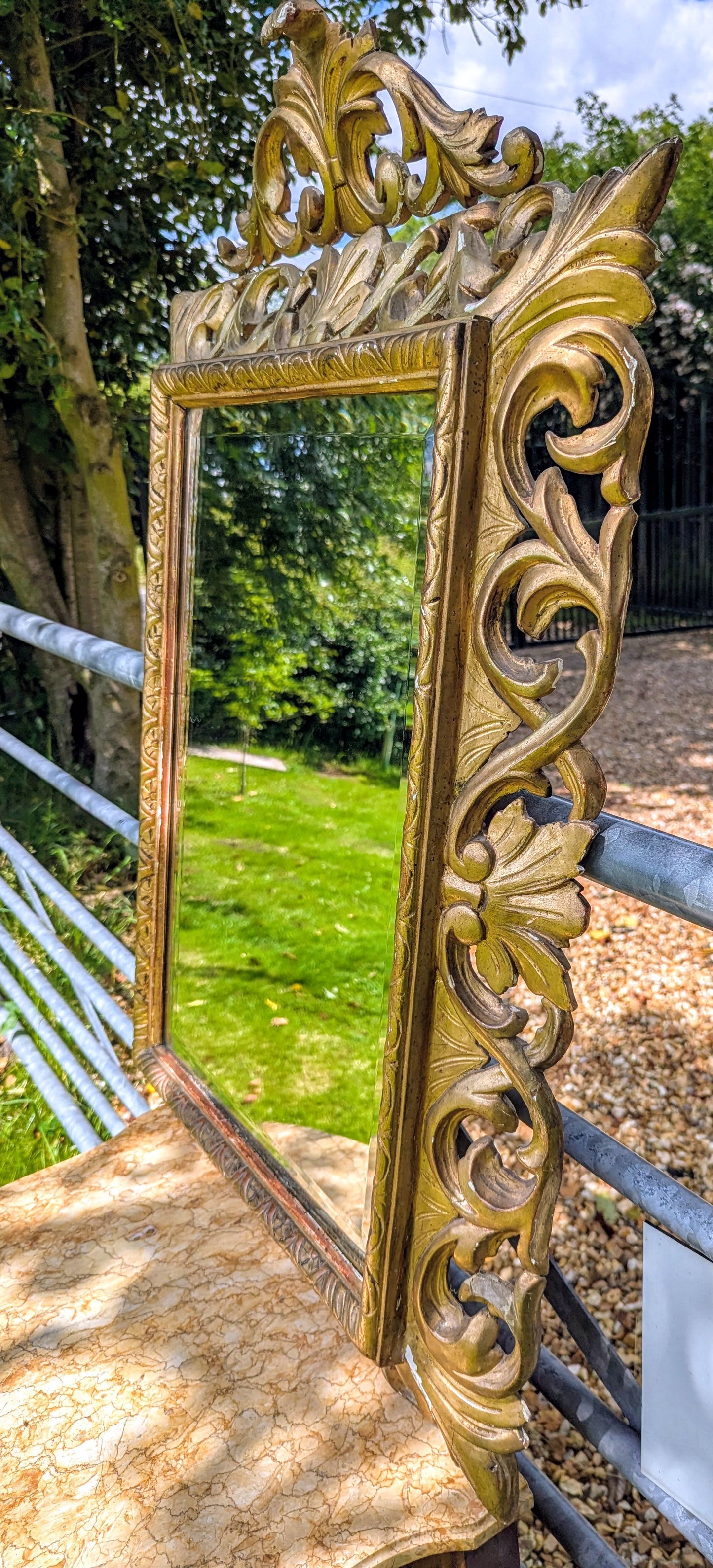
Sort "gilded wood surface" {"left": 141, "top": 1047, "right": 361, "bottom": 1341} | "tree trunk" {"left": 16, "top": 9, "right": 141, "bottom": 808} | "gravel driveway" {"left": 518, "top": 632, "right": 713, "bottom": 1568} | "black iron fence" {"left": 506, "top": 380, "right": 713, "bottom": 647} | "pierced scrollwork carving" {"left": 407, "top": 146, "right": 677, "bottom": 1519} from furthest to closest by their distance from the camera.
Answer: "black iron fence" {"left": 506, "top": 380, "right": 713, "bottom": 647}
"tree trunk" {"left": 16, "top": 9, "right": 141, "bottom": 808}
"gravel driveway" {"left": 518, "top": 632, "right": 713, "bottom": 1568}
"gilded wood surface" {"left": 141, "top": 1047, "right": 361, "bottom": 1341}
"pierced scrollwork carving" {"left": 407, "top": 146, "right": 677, "bottom": 1519}

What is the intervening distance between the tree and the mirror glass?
99.8 inches

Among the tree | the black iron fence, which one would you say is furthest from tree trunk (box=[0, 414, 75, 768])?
the black iron fence

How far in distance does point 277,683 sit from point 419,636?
1.14 ft

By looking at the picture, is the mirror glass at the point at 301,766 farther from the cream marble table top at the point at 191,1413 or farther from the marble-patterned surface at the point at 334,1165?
the cream marble table top at the point at 191,1413

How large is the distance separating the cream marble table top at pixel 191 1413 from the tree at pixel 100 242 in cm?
306

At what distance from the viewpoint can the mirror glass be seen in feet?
3.07

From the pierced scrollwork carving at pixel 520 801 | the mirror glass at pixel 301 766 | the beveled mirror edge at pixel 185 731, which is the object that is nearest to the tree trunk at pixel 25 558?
the beveled mirror edge at pixel 185 731

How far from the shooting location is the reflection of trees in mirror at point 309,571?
2.99 feet

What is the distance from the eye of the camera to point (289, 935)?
1.15 m

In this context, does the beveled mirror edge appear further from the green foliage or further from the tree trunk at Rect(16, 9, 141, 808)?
the green foliage

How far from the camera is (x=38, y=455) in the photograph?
439cm

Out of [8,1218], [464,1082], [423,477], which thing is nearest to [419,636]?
[423,477]

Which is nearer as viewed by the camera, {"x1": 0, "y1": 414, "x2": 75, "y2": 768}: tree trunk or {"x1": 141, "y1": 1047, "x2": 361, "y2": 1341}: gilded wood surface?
{"x1": 141, "y1": 1047, "x2": 361, "y2": 1341}: gilded wood surface

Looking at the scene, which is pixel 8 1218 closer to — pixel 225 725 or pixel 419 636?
pixel 225 725
